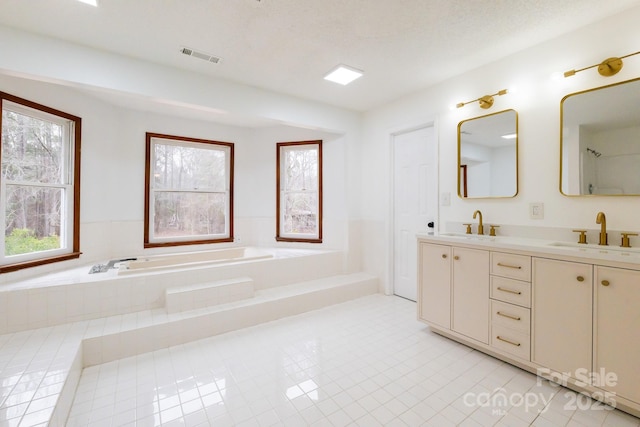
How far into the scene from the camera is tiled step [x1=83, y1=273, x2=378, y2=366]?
220 cm

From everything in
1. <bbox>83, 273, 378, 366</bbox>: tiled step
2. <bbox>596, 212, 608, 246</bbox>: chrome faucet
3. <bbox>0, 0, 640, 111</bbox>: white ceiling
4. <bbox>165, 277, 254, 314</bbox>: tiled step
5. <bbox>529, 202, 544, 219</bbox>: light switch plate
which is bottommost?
<bbox>83, 273, 378, 366</bbox>: tiled step

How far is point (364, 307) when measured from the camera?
11.0 feet

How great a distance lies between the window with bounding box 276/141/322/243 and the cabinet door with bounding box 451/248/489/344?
219 cm

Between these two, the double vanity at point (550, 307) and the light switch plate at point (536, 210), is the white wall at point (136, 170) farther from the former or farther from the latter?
the light switch plate at point (536, 210)

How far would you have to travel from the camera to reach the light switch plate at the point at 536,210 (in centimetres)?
231

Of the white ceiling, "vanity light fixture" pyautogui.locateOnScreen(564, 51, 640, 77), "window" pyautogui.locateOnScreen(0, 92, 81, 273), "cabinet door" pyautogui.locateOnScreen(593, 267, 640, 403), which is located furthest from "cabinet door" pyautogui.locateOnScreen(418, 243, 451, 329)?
"window" pyautogui.locateOnScreen(0, 92, 81, 273)

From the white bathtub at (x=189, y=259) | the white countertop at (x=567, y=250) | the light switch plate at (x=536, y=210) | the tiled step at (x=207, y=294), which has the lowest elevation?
the tiled step at (x=207, y=294)

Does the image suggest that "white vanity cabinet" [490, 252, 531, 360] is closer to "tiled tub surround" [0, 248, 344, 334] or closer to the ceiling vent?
"tiled tub surround" [0, 248, 344, 334]

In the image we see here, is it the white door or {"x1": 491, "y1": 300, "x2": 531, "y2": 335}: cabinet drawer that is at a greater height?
the white door

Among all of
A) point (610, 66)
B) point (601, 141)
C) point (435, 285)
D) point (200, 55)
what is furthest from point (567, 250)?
point (200, 55)

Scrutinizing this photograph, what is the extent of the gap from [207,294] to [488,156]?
9.99ft

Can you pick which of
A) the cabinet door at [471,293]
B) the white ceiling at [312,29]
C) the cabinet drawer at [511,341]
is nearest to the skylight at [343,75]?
the white ceiling at [312,29]

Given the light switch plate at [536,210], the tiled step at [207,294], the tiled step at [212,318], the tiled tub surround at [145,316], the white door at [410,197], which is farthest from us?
the white door at [410,197]

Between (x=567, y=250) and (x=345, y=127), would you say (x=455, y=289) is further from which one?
(x=345, y=127)
